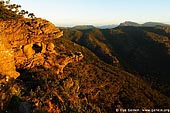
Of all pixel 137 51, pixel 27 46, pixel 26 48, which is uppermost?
pixel 27 46

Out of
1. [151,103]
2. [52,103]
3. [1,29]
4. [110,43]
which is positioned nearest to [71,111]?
[52,103]

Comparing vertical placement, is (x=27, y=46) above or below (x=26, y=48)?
above

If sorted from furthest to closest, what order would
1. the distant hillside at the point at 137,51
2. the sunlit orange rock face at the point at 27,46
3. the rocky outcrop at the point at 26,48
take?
the distant hillside at the point at 137,51, the sunlit orange rock face at the point at 27,46, the rocky outcrop at the point at 26,48

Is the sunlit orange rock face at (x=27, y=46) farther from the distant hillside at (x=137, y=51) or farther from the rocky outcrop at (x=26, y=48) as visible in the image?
the distant hillside at (x=137, y=51)

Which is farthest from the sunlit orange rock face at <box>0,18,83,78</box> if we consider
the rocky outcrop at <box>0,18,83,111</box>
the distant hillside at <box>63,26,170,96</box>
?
the distant hillside at <box>63,26,170,96</box>

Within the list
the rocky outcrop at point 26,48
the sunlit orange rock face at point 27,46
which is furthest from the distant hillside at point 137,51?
the sunlit orange rock face at point 27,46

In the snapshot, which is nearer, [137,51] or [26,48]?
[26,48]

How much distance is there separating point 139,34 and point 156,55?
136 ft

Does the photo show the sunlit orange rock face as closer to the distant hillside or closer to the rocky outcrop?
the rocky outcrop

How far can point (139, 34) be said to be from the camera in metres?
172

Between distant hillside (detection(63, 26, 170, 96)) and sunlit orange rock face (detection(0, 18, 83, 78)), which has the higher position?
sunlit orange rock face (detection(0, 18, 83, 78))

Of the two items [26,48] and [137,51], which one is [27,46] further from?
[137,51]

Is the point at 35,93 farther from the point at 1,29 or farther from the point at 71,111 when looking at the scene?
the point at 1,29

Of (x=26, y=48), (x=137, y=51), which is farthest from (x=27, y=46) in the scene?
(x=137, y=51)
